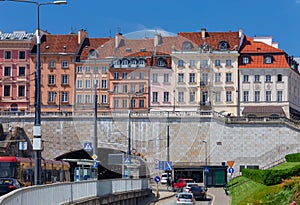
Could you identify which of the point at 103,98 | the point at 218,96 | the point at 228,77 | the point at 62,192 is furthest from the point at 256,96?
the point at 62,192

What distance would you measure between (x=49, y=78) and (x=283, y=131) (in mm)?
42940

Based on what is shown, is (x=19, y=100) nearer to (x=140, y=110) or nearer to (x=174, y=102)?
(x=140, y=110)

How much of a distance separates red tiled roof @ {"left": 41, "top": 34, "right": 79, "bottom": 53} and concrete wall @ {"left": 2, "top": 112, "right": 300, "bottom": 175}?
1810 centimetres

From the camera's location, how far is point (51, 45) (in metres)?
128

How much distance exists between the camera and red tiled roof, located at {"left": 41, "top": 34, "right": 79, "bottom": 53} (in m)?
126

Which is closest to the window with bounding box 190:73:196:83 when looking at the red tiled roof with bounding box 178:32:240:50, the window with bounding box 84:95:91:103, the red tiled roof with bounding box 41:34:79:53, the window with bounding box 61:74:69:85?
the red tiled roof with bounding box 178:32:240:50

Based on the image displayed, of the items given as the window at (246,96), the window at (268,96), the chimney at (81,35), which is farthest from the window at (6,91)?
the window at (268,96)

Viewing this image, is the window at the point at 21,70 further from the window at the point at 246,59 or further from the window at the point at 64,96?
the window at the point at 246,59

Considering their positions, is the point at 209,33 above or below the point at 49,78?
above

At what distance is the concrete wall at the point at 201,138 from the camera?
107 m

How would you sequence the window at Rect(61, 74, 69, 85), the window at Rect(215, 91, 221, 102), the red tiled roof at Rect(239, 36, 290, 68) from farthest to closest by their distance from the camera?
the window at Rect(61, 74, 69, 85)
the red tiled roof at Rect(239, 36, 290, 68)
the window at Rect(215, 91, 221, 102)

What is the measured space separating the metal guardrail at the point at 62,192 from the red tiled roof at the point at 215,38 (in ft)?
241

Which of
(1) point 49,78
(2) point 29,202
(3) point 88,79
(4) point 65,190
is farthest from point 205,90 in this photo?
(2) point 29,202

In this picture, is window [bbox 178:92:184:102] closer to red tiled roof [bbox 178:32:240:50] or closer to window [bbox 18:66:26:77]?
red tiled roof [bbox 178:32:240:50]
